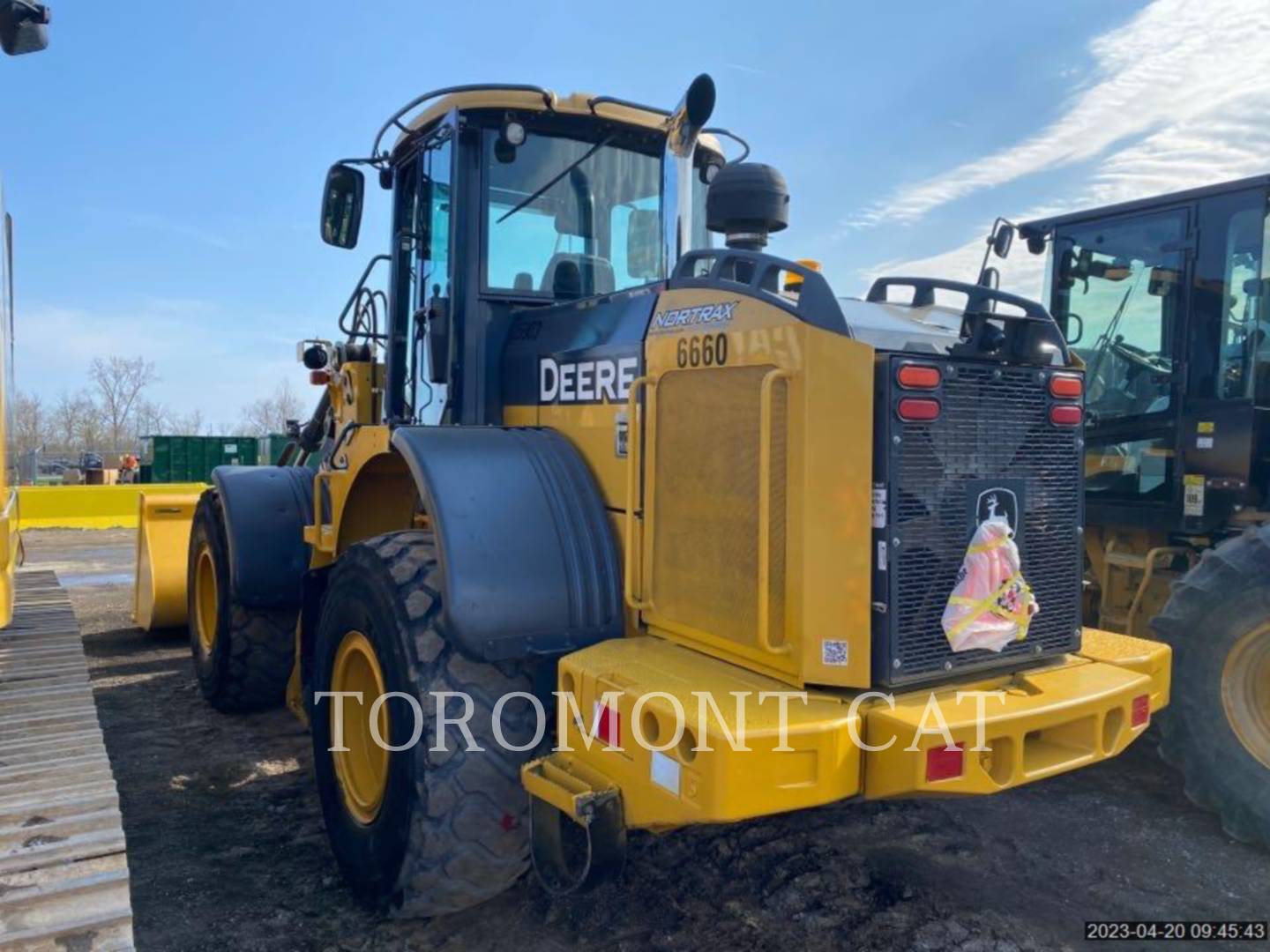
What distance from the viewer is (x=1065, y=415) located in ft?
10.8

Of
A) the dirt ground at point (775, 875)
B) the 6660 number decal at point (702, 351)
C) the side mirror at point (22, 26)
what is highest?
the side mirror at point (22, 26)

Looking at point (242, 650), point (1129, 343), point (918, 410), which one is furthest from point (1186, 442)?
point (242, 650)

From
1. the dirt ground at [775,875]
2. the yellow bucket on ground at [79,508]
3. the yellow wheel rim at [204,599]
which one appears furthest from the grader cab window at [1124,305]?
the yellow bucket on ground at [79,508]

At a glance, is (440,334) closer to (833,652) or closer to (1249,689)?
(833,652)

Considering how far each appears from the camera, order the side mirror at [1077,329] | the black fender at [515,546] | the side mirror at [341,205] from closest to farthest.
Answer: the black fender at [515,546] → the side mirror at [341,205] → the side mirror at [1077,329]

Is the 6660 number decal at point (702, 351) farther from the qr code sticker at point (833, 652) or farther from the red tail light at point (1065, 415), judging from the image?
the red tail light at point (1065, 415)

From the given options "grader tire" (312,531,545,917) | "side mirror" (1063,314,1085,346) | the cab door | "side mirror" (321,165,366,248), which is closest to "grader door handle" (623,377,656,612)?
"grader tire" (312,531,545,917)

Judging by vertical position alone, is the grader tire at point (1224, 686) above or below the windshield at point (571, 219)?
below

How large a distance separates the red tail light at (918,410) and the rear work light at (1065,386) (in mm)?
570

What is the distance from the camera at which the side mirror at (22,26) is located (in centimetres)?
277

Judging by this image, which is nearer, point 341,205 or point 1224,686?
point 1224,686

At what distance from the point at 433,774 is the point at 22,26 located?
2442mm

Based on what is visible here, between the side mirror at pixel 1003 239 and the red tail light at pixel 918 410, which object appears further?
the side mirror at pixel 1003 239

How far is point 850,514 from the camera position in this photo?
9.21 feet
